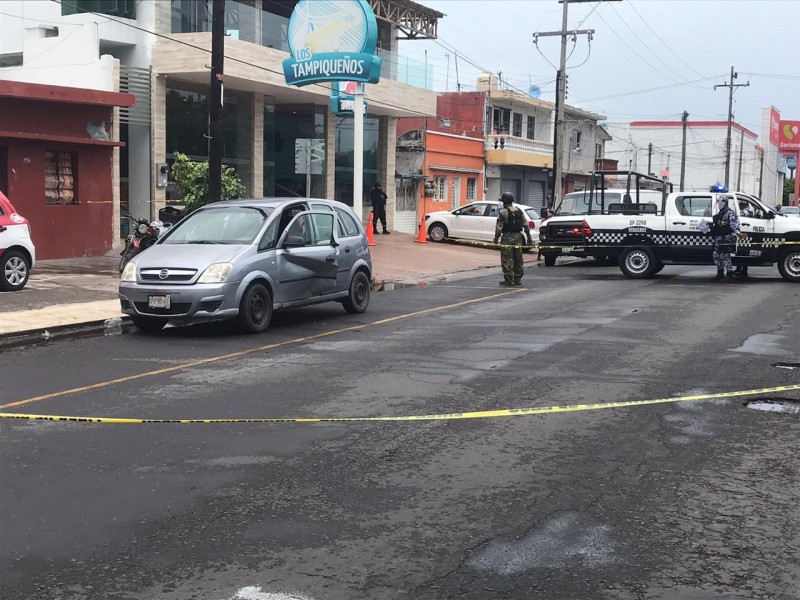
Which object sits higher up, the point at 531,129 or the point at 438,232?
the point at 531,129

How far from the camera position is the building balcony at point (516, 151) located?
45312 mm

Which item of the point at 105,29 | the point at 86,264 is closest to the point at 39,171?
the point at 86,264

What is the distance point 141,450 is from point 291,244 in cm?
667

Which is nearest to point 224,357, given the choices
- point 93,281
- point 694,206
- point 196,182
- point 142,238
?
point 142,238

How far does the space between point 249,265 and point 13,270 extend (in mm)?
5564

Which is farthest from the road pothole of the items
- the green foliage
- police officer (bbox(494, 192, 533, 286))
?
the green foliage

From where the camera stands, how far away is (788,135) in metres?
117

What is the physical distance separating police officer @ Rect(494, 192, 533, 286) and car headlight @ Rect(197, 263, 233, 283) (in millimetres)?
8094

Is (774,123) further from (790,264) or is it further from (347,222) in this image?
(347,222)

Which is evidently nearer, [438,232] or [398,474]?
[398,474]

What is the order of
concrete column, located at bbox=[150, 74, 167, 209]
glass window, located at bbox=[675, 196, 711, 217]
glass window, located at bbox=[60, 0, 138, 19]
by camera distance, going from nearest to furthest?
glass window, located at bbox=[675, 196, 711, 217]
concrete column, located at bbox=[150, 74, 167, 209]
glass window, located at bbox=[60, 0, 138, 19]

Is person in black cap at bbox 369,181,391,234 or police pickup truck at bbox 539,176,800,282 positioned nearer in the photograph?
police pickup truck at bbox 539,176,800,282

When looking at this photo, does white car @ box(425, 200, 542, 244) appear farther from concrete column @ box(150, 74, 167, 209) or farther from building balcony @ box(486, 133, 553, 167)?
building balcony @ box(486, 133, 553, 167)

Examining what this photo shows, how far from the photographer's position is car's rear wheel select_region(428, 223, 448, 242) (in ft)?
109
